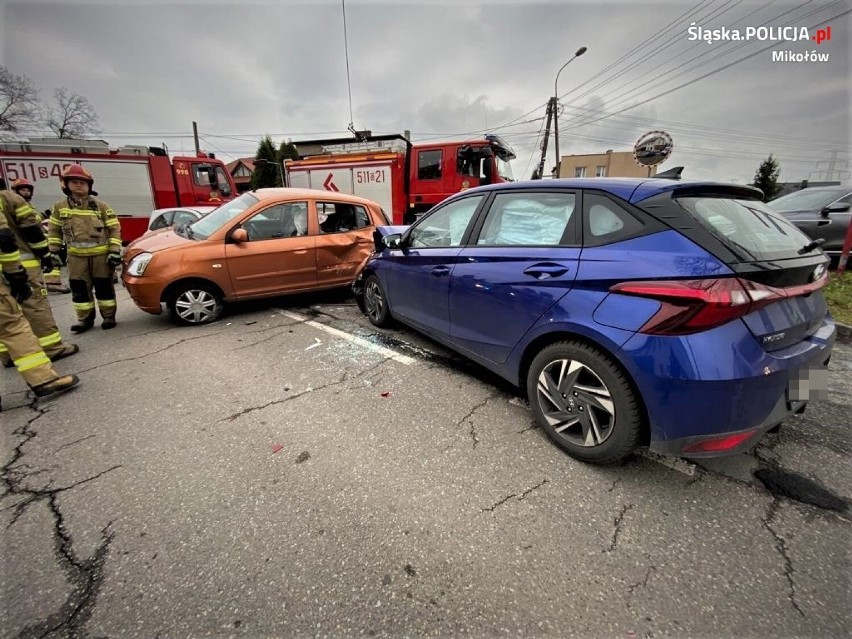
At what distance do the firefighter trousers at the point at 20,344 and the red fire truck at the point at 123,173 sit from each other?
9741 millimetres

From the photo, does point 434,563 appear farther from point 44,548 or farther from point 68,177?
point 68,177

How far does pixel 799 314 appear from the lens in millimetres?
1826

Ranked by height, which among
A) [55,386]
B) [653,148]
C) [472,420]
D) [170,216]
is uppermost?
[653,148]

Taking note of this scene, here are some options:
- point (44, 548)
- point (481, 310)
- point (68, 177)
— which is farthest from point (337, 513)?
point (68, 177)

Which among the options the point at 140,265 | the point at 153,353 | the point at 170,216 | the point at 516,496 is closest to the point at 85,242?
the point at 140,265

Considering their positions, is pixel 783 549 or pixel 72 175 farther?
pixel 72 175

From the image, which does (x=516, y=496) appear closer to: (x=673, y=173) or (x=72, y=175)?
(x=673, y=173)

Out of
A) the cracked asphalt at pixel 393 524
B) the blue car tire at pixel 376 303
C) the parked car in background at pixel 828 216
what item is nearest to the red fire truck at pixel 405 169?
the parked car in background at pixel 828 216

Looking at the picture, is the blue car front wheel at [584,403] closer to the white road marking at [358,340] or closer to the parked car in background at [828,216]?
the white road marking at [358,340]

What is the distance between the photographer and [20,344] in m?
3.04

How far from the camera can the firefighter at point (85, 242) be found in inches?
171

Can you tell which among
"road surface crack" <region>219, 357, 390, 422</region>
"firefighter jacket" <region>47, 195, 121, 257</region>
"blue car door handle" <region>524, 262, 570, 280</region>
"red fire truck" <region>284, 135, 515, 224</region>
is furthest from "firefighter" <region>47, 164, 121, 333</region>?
"red fire truck" <region>284, 135, 515, 224</region>

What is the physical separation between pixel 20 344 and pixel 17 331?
0.38 feet

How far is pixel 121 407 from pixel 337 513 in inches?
86.9
